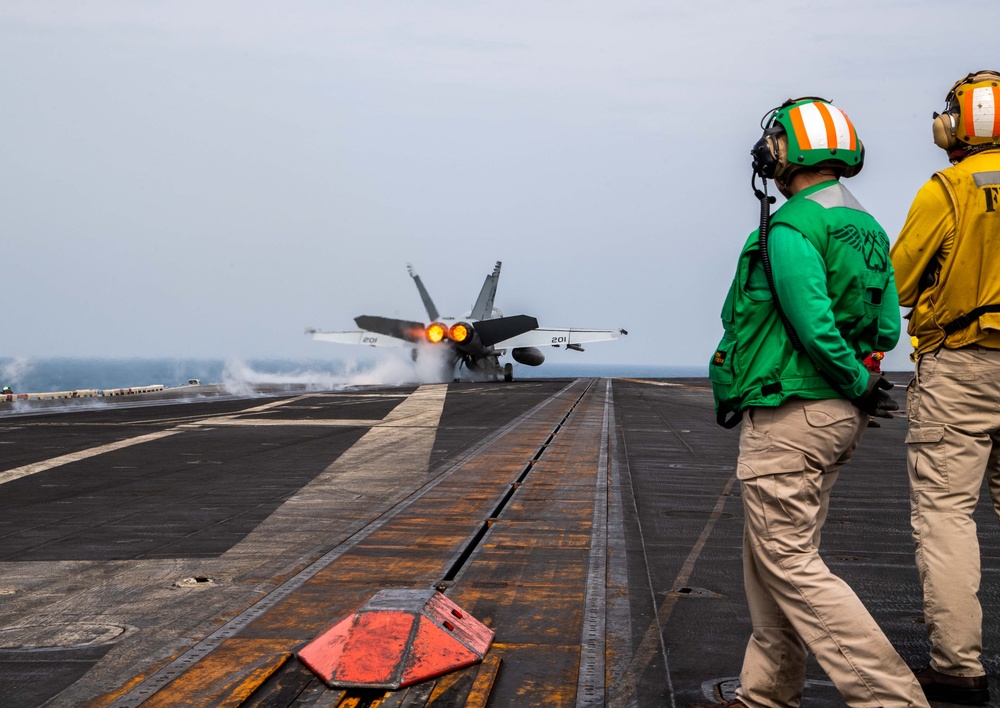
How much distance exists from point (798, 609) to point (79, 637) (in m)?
3.65

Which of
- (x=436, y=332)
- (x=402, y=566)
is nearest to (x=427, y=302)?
(x=436, y=332)

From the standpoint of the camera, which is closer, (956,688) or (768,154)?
(768,154)

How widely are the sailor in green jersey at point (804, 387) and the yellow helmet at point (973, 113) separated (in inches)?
42.8

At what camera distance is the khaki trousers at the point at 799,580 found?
3398 millimetres

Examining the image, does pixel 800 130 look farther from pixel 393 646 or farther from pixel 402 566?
pixel 402 566

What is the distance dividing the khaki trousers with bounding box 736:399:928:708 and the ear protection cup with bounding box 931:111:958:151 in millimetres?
1708

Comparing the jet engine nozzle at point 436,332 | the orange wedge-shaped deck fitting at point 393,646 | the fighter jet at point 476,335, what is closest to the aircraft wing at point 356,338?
the fighter jet at point 476,335

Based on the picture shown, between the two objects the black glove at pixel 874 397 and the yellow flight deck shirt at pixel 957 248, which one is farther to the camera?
the yellow flight deck shirt at pixel 957 248

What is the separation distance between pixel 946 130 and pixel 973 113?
14 cm

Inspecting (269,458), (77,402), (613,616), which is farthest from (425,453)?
(77,402)

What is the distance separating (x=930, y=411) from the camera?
4.41 m

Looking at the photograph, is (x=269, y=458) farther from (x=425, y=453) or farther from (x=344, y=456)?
(x=425, y=453)

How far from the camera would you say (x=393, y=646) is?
4316 millimetres

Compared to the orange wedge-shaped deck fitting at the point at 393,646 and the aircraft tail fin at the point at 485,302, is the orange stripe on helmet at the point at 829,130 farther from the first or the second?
the aircraft tail fin at the point at 485,302
